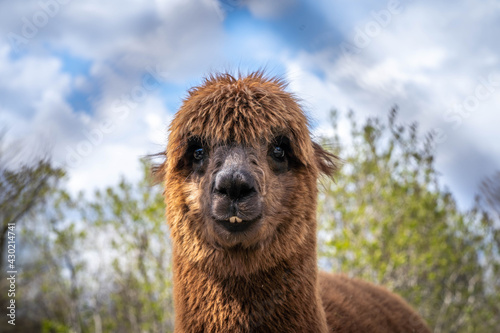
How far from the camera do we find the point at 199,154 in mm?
3209

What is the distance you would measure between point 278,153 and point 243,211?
67cm

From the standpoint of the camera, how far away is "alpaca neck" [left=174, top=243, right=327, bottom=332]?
111 inches

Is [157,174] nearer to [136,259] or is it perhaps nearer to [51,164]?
[51,164]

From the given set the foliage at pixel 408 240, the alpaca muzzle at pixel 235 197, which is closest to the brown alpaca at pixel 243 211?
the alpaca muzzle at pixel 235 197

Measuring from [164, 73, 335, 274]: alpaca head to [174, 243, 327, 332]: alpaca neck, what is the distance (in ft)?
0.34

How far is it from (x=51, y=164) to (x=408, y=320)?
4.06 meters

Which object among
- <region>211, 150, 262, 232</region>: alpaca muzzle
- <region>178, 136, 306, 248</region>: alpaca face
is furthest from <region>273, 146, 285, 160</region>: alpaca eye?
<region>211, 150, 262, 232</region>: alpaca muzzle

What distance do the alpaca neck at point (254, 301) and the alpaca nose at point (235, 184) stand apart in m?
0.59

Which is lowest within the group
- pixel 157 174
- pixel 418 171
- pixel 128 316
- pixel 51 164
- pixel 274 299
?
pixel 128 316

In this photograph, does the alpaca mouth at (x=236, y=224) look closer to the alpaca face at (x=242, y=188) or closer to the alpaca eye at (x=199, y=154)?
the alpaca face at (x=242, y=188)

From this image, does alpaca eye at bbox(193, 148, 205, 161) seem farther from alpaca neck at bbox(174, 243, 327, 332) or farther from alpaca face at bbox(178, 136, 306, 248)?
alpaca neck at bbox(174, 243, 327, 332)

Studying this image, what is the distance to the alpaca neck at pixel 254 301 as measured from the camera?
2.81 m

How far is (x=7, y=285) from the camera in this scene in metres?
5.68

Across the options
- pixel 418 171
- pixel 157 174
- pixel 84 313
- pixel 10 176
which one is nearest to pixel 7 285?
pixel 10 176
